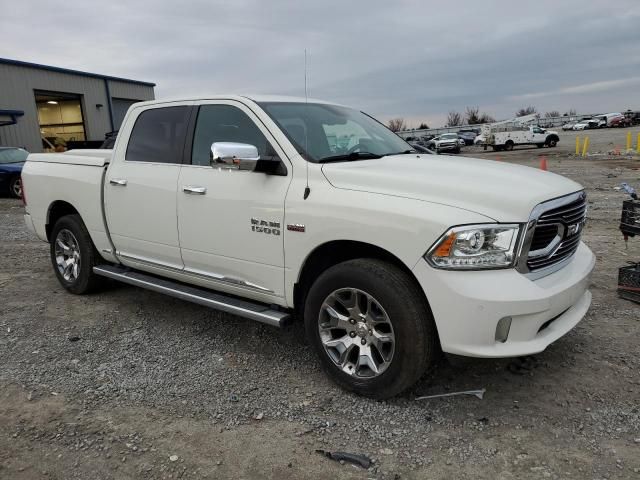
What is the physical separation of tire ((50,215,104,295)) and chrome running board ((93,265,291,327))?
0.75ft

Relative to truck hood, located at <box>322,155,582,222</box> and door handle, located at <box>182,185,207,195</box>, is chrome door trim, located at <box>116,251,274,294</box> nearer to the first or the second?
door handle, located at <box>182,185,207,195</box>

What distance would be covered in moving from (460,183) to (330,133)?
130 centimetres

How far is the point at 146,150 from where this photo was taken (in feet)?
14.6

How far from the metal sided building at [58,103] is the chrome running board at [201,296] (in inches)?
693

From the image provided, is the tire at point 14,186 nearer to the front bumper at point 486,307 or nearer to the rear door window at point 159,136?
the rear door window at point 159,136

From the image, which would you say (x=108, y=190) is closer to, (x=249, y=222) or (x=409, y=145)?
(x=249, y=222)

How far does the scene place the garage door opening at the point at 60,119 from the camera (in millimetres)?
27375

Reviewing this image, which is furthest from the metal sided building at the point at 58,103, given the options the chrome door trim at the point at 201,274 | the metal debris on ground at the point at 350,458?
the metal debris on ground at the point at 350,458

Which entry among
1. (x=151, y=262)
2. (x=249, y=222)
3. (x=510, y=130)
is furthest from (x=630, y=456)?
(x=510, y=130)

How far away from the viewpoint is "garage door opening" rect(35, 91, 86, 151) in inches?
1078

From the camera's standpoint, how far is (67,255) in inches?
215

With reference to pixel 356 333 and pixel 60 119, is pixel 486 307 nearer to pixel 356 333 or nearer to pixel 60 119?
pixel 356 333

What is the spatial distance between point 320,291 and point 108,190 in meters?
2.52

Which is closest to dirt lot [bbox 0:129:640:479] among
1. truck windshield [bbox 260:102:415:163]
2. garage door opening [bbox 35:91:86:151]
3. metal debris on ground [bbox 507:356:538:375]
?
metal debris on ground [bbox 507:356:538:375]
